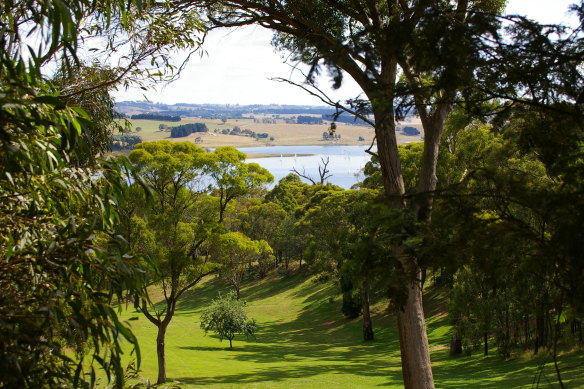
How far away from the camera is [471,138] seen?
20.6 meters

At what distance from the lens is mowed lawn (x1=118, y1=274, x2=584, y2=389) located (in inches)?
618

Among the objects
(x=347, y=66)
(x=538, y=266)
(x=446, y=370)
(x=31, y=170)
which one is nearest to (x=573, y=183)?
(x=538, y=266)

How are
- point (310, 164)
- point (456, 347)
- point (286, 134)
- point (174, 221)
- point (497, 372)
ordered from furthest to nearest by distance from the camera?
point (286, 134) → point (310, 164) → point (456, 347) → point (174, 221) → point (497, 372)

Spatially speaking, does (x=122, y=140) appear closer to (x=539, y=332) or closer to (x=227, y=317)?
(x=227, y=317)

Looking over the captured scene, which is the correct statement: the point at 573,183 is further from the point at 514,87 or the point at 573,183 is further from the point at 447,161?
the point at 447,161

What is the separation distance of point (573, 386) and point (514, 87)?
816 cm

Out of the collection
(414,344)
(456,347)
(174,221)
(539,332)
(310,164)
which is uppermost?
(174,221)

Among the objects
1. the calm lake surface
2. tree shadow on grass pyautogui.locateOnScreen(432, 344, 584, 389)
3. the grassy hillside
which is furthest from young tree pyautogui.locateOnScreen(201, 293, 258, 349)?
the grassy hillside

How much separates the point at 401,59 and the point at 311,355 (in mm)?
21037

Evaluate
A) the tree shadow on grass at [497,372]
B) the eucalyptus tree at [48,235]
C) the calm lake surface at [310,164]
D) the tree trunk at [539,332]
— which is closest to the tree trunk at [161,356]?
the tree shadow on grass at [497,372]

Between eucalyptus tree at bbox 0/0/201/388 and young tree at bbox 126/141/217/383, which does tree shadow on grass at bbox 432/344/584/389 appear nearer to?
young tree at bbox 126/141/217/383

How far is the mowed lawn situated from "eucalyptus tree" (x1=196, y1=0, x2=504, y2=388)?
11.3 ft

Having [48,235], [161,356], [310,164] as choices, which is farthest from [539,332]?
[310,164]

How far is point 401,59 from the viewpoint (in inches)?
177
